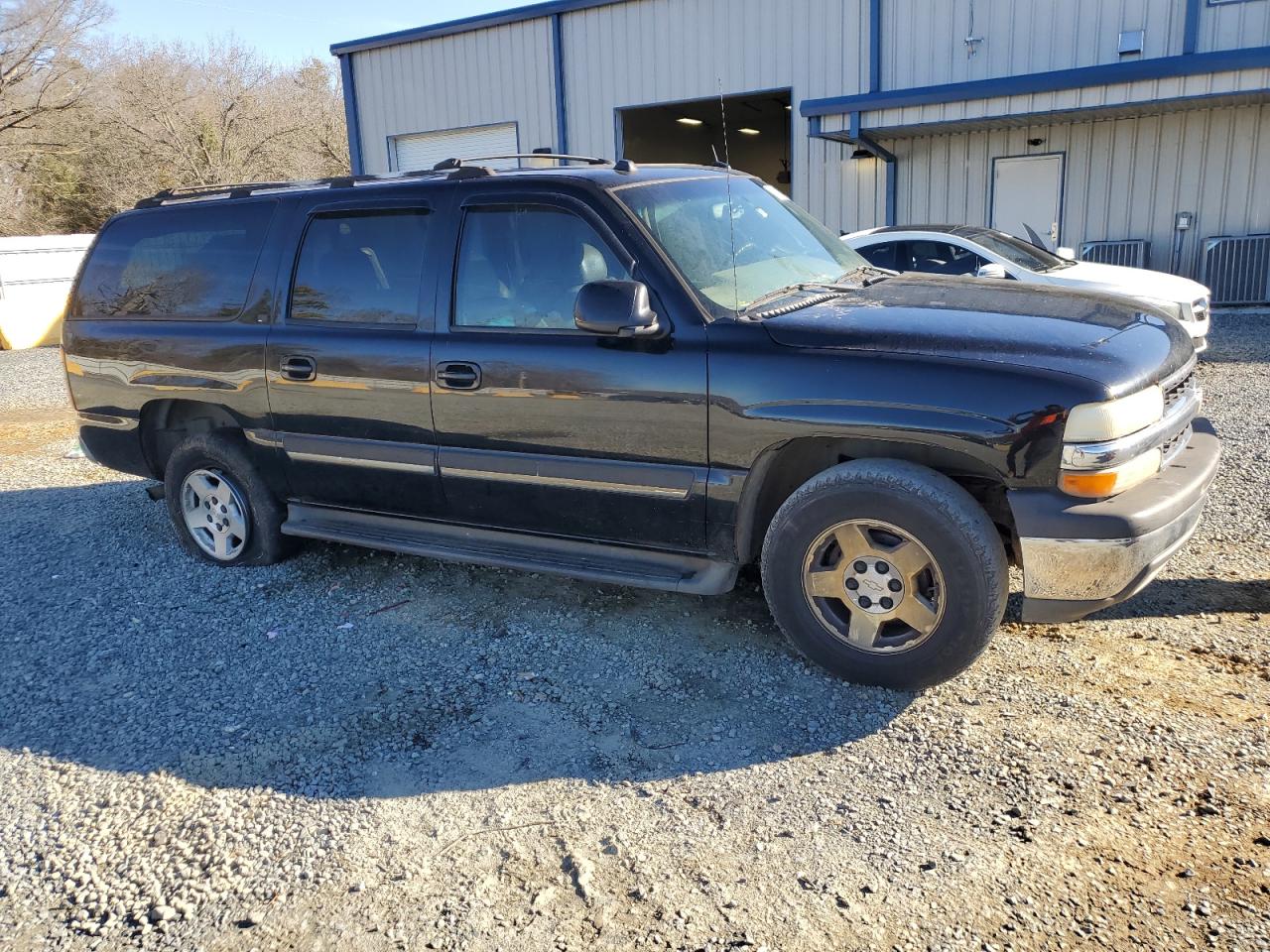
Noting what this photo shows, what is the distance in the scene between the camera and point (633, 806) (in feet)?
10.3

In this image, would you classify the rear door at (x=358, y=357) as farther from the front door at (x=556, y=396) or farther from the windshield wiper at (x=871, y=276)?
the windshield wiper at (x=871, y=276)

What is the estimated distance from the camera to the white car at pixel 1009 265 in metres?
9.52

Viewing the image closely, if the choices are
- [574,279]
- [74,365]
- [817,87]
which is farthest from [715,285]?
[817,87]

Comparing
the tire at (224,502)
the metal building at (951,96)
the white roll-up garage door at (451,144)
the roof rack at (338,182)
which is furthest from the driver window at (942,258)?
the white roll-up garage door at (451,144)

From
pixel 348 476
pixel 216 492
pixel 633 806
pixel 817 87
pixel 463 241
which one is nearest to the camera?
pixel 633 806

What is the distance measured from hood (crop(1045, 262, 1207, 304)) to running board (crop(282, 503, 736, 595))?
691cm

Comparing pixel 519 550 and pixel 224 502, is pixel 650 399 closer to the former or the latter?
pixel 519 550

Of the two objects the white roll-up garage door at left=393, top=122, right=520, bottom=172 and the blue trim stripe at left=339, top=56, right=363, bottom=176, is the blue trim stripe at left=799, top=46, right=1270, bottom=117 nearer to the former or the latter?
the white roll-up garage door at left=393, top=122, right=520, bottom=172

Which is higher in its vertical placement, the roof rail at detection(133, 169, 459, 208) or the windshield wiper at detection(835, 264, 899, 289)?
the roof rail at detection(133, 169, 459, 208)

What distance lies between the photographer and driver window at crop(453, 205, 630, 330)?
164 inches

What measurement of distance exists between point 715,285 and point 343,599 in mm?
2450

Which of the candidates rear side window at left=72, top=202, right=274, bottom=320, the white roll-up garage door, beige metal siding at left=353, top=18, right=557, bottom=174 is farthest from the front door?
the white roll-up garage door

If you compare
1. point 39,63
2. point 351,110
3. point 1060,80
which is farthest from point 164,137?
point 1060,80

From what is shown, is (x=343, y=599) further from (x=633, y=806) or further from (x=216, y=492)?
(x=633, y=806)
